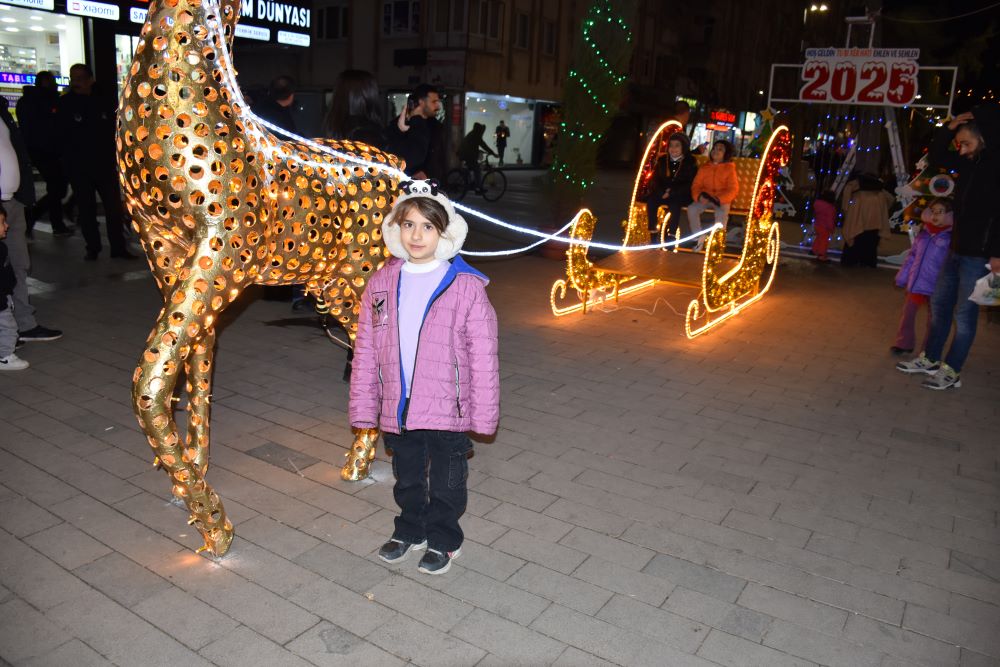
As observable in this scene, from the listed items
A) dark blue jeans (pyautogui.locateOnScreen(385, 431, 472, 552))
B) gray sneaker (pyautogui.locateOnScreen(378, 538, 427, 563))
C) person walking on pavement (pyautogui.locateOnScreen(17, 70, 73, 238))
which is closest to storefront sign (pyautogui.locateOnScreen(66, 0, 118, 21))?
person walking on pavement (pyautogui.locateOnScreen(17, 70, 73, 238))

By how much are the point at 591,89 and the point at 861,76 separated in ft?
14.9

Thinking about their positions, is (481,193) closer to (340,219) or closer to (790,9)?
(340,219)

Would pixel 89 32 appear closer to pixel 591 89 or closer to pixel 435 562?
pixel 591 89

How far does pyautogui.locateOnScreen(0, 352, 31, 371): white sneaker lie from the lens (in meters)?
4.98

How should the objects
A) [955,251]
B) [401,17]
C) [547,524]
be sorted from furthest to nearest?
[401,17] → [955,251] → [547,524]

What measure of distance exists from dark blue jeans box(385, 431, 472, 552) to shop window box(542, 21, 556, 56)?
26.4 m

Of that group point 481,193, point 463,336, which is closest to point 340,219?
point 463,336

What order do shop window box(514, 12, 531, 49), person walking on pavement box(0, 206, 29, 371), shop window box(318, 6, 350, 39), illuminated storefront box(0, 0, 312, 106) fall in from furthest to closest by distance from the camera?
shop window box(318, 6, 350, 39) → shop window box(514, 12, 531, 49) → illuminated storefront box(0, 0, 312, 106) → person walking on pavement box(0, 206, 29, 371)

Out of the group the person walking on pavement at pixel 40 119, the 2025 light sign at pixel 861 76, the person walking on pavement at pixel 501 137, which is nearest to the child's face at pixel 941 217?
the 2025 light sign at pixel 861 76

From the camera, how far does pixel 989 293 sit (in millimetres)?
5094

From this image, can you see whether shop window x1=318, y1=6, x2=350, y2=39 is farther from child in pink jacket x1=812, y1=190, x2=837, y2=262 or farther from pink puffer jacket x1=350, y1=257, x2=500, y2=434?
pink puffer jacket x1=350, y1=257, x2=500, y2=434

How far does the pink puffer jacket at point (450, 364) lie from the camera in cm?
284

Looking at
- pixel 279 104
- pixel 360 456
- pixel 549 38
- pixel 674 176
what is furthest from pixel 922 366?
pixel 549 38

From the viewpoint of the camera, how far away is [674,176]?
28.9 ft
